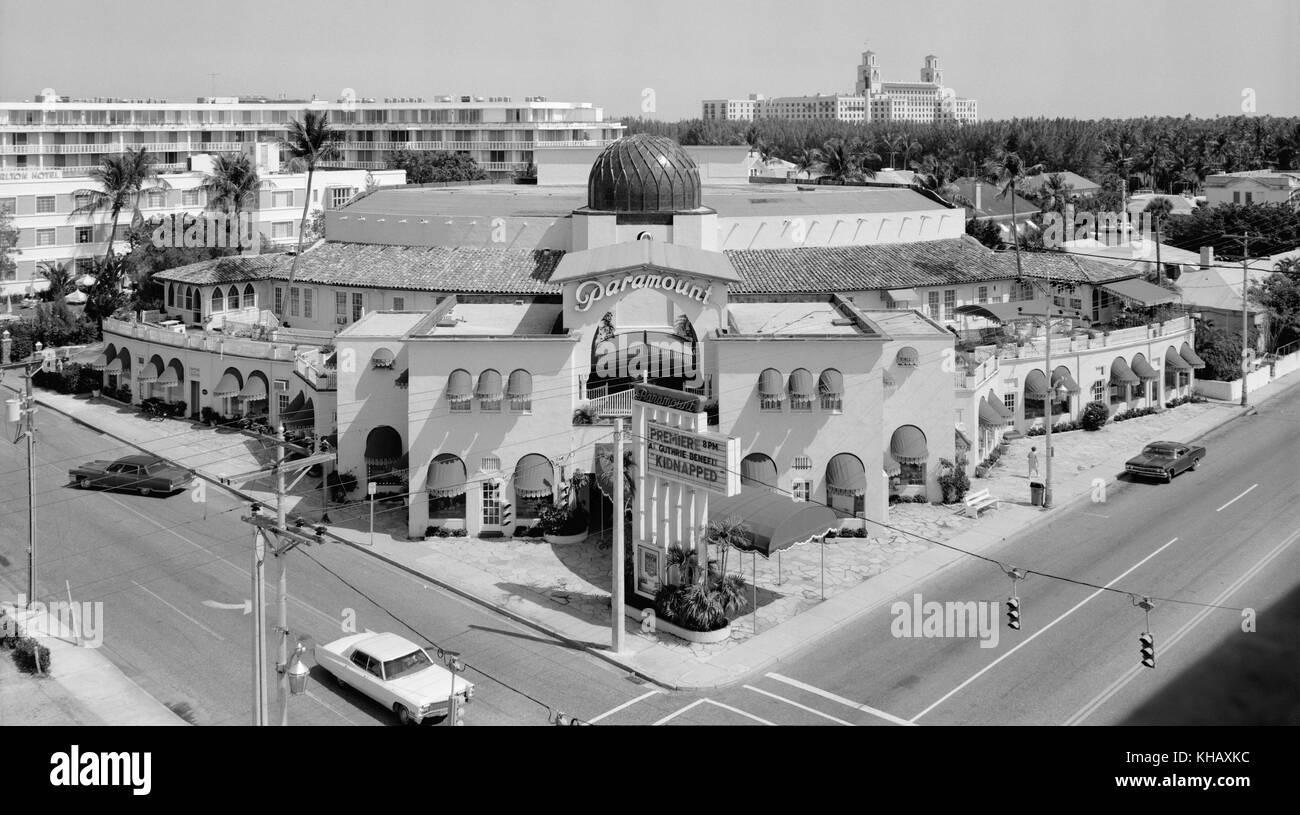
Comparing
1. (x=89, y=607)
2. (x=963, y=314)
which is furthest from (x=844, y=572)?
(x=963, y=314)

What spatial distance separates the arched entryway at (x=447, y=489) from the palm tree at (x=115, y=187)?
44.4 metres

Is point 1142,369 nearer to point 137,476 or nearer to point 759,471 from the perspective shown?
point 759,471

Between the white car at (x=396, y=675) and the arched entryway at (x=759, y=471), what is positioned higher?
the arched entryway at (x=759, y=471)

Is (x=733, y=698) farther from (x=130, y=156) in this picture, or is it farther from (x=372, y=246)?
(x=130, y=156)

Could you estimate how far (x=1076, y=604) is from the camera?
40.8 metres

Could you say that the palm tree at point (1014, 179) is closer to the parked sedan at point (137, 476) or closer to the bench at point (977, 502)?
the bench at point (977, 502)

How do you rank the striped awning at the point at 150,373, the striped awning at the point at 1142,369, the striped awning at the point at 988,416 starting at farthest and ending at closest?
the striped awning at the point at 1142,369
the striped awning at the point at 150,373
the striped awning at the point at 988,416

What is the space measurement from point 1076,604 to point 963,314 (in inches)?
1174

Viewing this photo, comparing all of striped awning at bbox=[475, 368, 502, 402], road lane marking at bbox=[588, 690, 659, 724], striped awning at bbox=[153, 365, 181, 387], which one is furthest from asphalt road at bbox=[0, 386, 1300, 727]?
striped awning at bbox=[153, 365, 181, 387]

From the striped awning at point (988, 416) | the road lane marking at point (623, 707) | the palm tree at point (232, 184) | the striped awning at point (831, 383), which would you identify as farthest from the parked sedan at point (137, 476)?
the palm tree at point (232, 184)

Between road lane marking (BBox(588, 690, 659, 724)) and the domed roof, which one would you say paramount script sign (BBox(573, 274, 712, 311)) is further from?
road lane marking (BBox(588, 690, 659, 724))

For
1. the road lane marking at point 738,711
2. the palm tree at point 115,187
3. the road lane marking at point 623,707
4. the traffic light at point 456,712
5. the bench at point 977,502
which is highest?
the palm tree at point 115,187

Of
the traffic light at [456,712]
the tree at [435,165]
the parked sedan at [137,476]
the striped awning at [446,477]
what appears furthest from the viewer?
the tree at [435,165]

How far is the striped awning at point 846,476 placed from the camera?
47.6 metres
